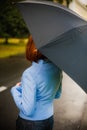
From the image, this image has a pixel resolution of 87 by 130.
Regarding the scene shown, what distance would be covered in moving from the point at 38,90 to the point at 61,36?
512 mm

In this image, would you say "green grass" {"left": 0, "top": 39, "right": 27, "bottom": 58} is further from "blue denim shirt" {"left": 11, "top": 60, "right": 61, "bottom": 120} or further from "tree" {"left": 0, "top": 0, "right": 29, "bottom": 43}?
"blue denim shirt" {"left": 11, "top": 60, "right": 61, "bottom": 120}

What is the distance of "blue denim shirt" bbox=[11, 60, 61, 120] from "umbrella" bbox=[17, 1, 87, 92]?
0.21 meters

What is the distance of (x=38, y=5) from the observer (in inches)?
119

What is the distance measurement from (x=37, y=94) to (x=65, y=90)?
7.90 metres

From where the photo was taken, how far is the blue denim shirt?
3000 mm

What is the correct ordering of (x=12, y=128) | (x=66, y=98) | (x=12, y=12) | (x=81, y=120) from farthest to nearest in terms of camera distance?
(x=12, y=12)
(x=66, y=98)
(x=81, y=120)
(x=12, y=128)

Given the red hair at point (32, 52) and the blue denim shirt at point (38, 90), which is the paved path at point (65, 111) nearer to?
the blue denim shirt at point (38, 90)

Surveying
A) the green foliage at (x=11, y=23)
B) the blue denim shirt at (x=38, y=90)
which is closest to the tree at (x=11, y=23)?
the green foliage at (x=11, y=23)

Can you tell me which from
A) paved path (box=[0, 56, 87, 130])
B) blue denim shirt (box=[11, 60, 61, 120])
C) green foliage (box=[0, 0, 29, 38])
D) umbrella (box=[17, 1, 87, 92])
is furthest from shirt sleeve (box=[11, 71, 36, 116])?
green foliage (box=[0, 0, 29, 38])

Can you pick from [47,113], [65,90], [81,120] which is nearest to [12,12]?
[65,90]

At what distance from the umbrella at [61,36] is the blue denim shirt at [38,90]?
0.70 ft

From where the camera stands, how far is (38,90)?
10.0 ft

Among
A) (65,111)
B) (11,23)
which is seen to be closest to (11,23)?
(11,23)

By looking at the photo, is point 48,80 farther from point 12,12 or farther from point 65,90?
point 12,12
